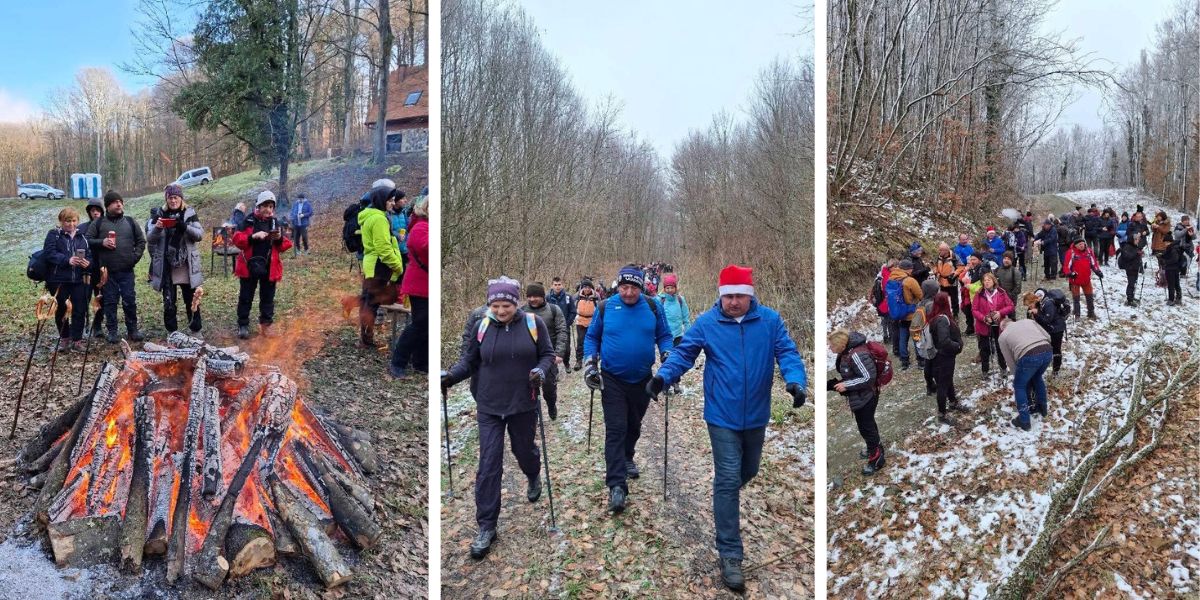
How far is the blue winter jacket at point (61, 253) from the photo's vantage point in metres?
2.74

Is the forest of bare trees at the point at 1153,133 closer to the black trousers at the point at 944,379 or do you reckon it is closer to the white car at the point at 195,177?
the black trousers at the point at 944,379

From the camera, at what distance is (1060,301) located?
2.99 metres

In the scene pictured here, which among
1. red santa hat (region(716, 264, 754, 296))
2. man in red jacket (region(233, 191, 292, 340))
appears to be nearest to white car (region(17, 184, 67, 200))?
man in red jacket (region(233, 191, 292, 340))

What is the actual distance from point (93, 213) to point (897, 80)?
14.5 ft

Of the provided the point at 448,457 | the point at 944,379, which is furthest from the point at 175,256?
the point at 944,379

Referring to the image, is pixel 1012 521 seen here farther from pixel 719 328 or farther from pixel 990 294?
pixel 719 328

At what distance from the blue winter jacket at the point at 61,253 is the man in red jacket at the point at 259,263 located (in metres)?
0.65

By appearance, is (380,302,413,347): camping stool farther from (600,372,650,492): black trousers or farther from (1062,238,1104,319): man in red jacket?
(1062,238,1104,319): man in red jacket

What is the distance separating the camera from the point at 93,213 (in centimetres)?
279

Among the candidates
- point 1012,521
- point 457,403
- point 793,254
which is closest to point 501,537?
point 457,403

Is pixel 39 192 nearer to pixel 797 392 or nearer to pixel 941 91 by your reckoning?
pixel 797 392

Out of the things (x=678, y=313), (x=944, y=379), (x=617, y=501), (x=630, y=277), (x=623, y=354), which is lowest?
(x=617, y=501)

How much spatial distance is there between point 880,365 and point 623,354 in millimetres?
1395

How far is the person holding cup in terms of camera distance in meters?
2.89
